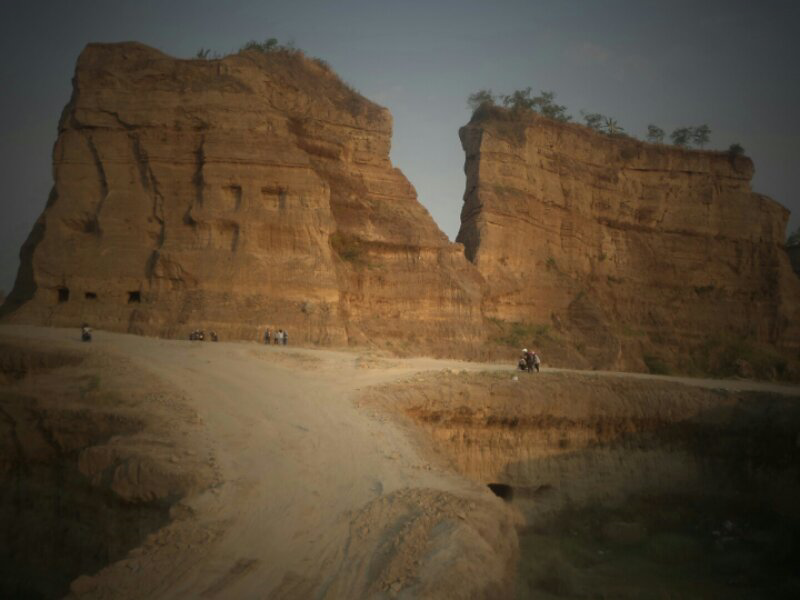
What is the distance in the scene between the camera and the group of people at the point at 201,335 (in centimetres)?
2289

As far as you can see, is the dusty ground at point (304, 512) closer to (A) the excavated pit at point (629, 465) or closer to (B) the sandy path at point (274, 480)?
(B) the sandy path at point (274, 480)

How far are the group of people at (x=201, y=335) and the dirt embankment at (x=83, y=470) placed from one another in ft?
22.2

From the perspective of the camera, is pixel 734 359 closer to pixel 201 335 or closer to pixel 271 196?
pixel 271 196

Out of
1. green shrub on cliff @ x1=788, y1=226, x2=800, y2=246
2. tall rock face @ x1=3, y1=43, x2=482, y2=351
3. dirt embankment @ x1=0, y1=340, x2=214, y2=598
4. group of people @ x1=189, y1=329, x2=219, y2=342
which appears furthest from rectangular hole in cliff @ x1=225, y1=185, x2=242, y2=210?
green shrub on cliff @ x1=788, y1=226, x2=800, y2=246

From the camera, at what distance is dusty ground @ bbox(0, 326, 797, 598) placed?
7211mm

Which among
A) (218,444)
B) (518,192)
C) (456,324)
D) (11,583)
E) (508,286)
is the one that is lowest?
(11,583)

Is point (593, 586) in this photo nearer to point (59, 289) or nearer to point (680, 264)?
point (59, 289)

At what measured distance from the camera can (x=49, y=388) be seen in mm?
14633

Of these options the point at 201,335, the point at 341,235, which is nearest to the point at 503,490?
the point at 201,335

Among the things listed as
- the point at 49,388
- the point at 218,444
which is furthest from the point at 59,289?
the point at 218,444

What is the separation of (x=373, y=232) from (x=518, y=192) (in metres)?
10.8

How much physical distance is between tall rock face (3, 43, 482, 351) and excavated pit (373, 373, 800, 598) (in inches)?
397

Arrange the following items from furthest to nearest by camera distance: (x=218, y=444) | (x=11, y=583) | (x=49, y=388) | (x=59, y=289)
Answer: (x=59, y=289), (x=49, y=388), (x=11, y=583), (x=218, y=444)

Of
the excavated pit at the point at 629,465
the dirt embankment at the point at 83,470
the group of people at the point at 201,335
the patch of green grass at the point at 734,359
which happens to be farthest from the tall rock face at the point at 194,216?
the patch of green grass at the point at 734,359
